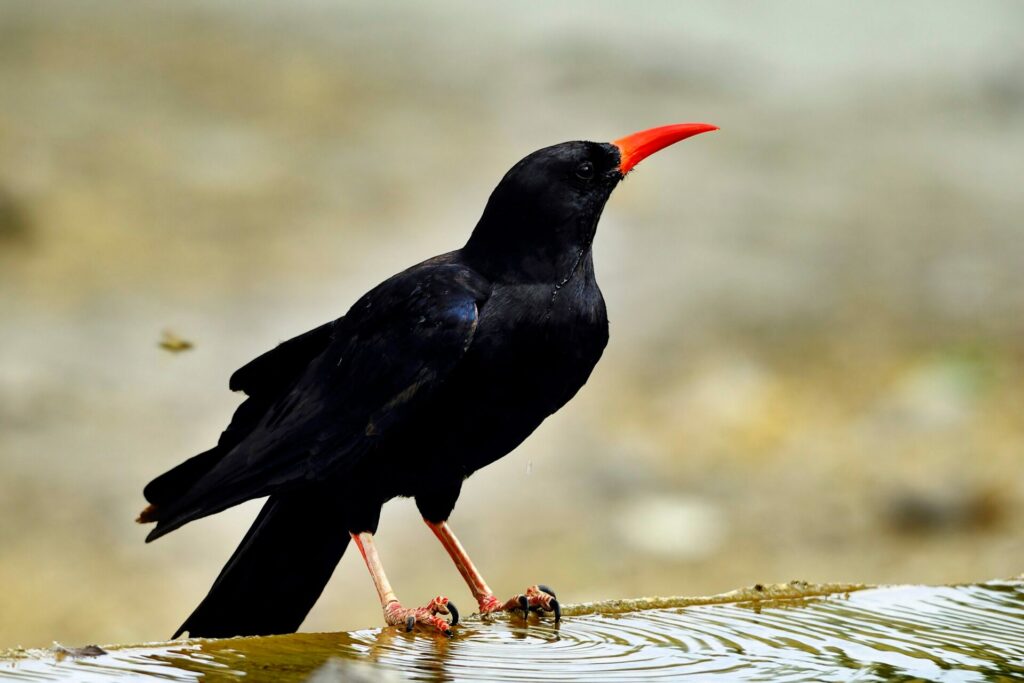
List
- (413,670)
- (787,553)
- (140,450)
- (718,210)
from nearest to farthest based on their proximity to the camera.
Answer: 1. (413,670)
2. (787,553)
3. (140,450)
4. (718,210)

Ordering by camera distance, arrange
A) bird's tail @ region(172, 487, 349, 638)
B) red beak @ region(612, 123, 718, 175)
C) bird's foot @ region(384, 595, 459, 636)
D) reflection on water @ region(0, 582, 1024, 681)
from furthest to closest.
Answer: red beak @ region(612, 123, 718, 175)
bird's tail @ region(172, 487, 349, 638)
bird's foot @ region(384, 595, 459, 636)
reflection on water @ region(0, 582, 1024, 681)

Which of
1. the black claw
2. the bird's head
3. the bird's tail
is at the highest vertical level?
the bird's head

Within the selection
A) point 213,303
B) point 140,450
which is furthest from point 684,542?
point 213,303

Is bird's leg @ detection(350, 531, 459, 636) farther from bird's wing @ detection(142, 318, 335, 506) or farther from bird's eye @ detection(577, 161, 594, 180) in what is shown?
bird's eye @ detection(577, 161, 594, 180)

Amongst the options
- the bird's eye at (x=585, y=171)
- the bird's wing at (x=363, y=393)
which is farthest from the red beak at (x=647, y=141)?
the bird's wing at (x=363, y=393)

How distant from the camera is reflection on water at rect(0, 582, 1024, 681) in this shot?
3.30 m

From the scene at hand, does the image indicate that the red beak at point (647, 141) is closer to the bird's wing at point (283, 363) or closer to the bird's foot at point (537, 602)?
the bird's wing at point (283, 363)

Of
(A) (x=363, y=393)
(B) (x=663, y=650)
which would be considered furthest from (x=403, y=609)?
(B) (x=663, y=650)

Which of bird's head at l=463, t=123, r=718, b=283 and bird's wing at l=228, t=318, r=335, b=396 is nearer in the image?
bird's head at l=463, t=123, r=718, b=283

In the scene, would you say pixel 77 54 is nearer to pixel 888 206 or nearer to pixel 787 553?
pixel 888 206

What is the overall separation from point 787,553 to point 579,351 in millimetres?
4321

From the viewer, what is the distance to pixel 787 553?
802cm

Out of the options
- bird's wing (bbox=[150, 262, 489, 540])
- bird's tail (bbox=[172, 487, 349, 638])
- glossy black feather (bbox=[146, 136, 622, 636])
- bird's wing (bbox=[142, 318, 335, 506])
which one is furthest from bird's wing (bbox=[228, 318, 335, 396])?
bird's tail (bbox=[172, 487, 349, 638])

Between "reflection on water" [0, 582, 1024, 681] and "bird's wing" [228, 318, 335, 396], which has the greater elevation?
"bird's wing" [228, 318, 335, 396]
